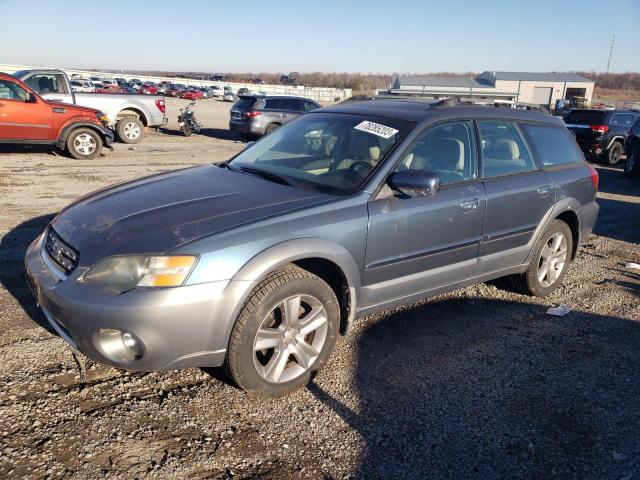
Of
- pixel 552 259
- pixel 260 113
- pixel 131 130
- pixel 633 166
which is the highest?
pixel 260 113

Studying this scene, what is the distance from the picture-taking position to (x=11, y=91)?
34.9 feet

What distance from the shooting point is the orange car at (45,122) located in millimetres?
10609

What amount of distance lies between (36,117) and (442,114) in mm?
9635

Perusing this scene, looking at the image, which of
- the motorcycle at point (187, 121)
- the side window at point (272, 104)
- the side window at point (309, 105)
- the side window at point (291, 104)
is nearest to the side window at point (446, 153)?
the side window at point (272, 104)

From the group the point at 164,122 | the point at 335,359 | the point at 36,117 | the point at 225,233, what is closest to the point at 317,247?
the point at 225,233

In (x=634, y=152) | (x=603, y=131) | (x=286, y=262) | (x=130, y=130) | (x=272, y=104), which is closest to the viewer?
(x=286, y=262)

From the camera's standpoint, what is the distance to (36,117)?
10789 mm

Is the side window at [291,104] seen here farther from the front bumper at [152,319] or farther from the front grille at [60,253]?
the front bumper at [152,319]

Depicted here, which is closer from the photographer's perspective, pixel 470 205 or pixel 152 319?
pixel 152 319

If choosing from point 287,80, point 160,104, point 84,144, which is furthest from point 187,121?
point 287,80

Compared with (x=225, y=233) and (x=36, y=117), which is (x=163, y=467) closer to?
(x=225, y=233)

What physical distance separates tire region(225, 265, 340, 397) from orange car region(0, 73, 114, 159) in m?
9.81

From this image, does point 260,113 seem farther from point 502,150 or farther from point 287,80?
point 287,80

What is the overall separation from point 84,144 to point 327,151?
9.21 meters
